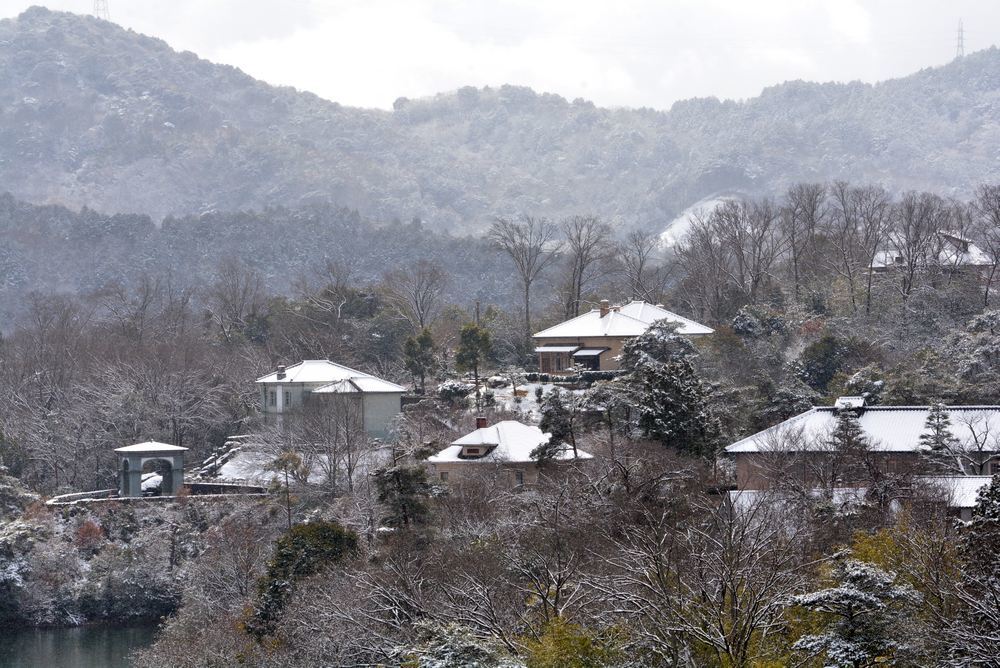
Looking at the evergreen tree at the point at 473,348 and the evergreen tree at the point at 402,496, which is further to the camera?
the evergreen tree at the point at 473,348

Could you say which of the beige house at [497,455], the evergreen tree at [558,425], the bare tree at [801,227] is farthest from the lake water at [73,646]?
the bare tree at [801,227]

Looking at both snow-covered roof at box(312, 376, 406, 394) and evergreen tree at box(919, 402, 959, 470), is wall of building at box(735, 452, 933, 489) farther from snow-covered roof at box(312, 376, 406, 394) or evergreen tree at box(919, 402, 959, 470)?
snow-covered roof at box(312, 376, 406, 394)

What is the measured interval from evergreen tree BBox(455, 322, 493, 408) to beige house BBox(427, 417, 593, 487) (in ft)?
36.5

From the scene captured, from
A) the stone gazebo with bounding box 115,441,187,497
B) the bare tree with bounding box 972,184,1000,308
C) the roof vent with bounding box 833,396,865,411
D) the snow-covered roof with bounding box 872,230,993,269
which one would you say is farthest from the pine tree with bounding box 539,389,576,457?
the snow-covered roof with bounding box 872,230,993,269

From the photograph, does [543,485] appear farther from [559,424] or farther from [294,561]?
[294,561]

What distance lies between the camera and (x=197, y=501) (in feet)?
182

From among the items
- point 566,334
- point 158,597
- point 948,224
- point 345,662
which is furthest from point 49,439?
point 948,224

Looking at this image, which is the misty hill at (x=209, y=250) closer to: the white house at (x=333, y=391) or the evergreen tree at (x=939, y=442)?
the white house at (x=333, y=391)

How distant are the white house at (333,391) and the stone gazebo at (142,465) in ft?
17.8

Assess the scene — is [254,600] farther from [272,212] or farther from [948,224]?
[272,212]

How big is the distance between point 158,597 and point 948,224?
4269 centimetres

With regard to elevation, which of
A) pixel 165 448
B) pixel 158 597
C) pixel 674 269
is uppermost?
pixel 674 269

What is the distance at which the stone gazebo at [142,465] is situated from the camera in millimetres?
57562

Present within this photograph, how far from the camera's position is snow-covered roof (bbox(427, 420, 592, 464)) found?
4994 cm
